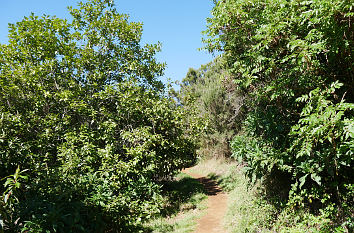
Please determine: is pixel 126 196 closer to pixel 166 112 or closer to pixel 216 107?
pixel 166 112

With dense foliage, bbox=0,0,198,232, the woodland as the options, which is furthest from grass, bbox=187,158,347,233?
dense foliage, bbox=0,0,198,232

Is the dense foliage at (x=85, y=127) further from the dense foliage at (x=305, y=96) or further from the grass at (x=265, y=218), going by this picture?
the dense foliage at (x=305, y=96)

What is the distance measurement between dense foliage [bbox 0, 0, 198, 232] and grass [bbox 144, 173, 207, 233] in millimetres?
696

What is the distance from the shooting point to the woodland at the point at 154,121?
4223 mm

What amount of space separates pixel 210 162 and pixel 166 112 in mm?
10383

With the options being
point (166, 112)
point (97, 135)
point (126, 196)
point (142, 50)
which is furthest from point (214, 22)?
point (126, 196)

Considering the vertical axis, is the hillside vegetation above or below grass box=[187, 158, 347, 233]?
above

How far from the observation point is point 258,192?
7195mm

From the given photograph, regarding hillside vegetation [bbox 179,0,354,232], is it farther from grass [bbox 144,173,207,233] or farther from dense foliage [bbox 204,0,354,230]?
grass [bbox 144,173,207,233]

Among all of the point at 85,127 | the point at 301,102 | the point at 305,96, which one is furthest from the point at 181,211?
the point at 305,96

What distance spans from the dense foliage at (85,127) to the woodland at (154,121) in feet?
0.16

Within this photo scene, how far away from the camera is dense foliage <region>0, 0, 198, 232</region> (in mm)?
5820

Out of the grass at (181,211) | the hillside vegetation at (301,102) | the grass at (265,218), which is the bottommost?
the grass at (265,218)

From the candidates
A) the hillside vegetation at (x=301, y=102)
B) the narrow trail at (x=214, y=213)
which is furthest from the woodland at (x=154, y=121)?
the narrow trail at (x=214, y=213)
